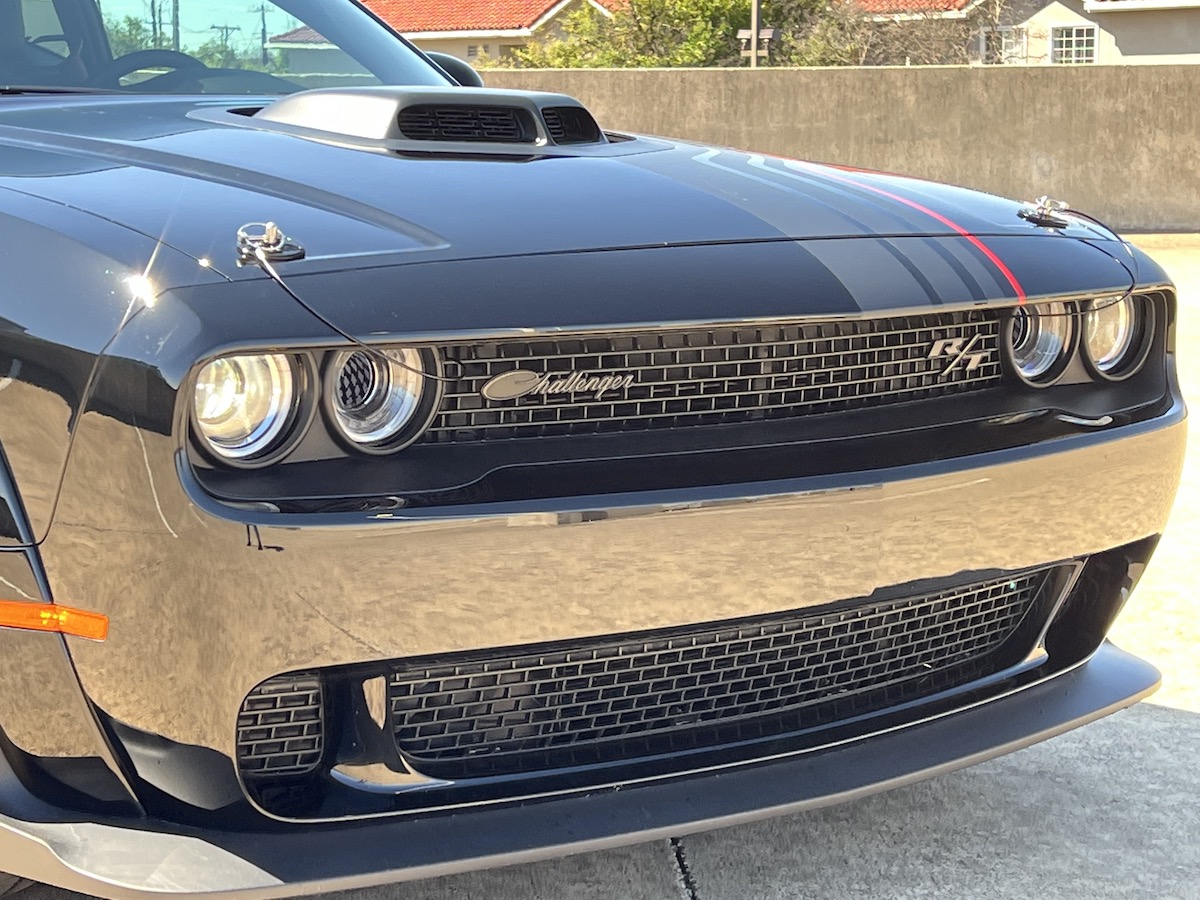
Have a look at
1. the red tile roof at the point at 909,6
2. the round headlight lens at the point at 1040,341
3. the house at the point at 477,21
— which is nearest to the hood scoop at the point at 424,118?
the round headlight lens at the point at 1040,341

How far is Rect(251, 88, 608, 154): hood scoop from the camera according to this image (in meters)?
2.27

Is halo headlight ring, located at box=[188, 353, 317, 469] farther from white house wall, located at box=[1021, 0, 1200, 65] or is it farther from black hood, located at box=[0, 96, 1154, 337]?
white house wall, located at box=[1021, 0, 1200, 65]

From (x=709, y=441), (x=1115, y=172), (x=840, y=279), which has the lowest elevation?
(x=1115, y=172)

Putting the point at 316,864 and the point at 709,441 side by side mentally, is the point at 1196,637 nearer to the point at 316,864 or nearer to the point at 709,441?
the point at 709,441

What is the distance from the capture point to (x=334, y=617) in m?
1.58

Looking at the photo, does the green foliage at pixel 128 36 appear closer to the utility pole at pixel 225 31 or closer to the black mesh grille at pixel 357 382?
the utility pole at pixel 225 31

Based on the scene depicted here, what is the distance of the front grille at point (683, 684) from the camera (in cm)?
177

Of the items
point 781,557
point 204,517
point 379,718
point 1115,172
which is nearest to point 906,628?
point 781,557

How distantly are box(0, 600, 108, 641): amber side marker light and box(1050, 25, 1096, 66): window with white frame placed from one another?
3369 cm

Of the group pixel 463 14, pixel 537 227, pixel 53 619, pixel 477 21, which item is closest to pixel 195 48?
pixel 537 227

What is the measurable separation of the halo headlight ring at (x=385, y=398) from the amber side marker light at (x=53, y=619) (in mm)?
322

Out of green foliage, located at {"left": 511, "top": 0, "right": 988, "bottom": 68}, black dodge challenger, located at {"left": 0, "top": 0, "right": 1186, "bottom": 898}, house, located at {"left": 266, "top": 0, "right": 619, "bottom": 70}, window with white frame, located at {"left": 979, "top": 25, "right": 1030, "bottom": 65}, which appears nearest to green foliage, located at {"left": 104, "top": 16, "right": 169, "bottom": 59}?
black dodge challenger, located at {"left": 0, "top": 0, "right": 1186, "bottom": 898}

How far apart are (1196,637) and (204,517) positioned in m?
2.46

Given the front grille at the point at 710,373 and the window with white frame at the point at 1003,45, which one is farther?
the window with white frame at the point at 1003,45
